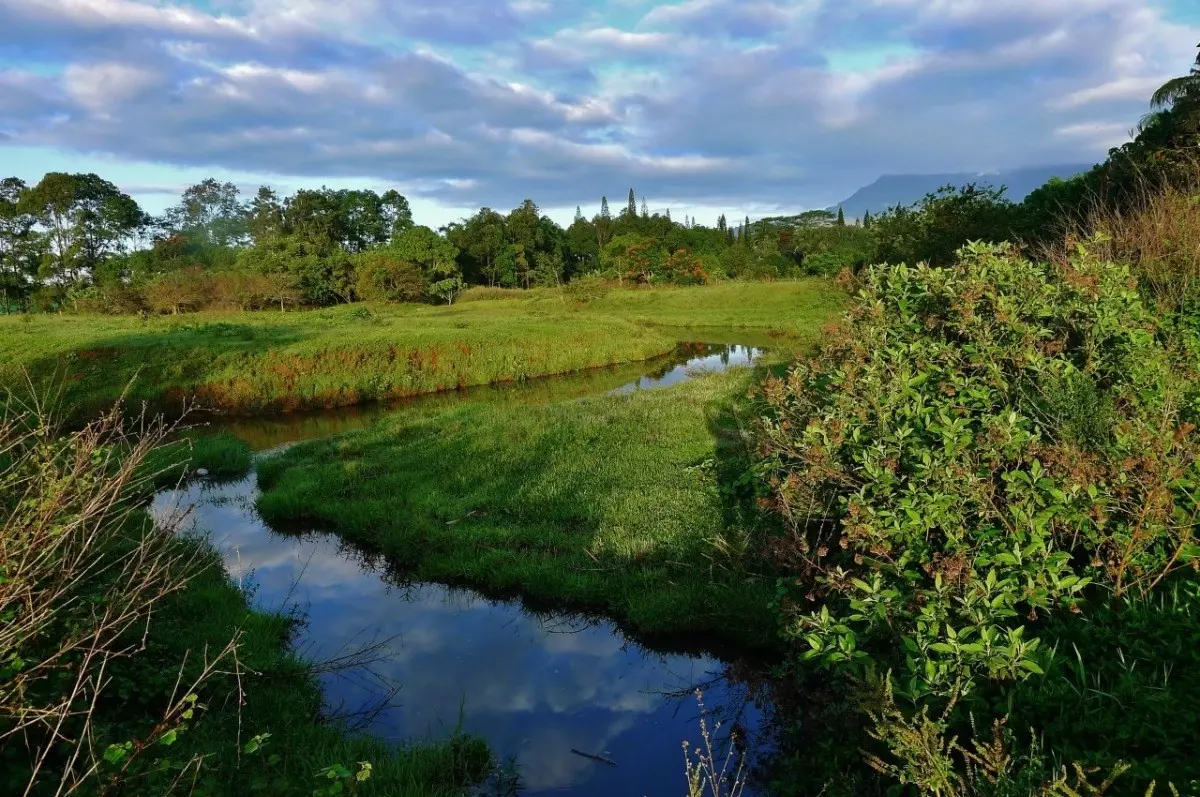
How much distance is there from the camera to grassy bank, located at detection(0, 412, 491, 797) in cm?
384

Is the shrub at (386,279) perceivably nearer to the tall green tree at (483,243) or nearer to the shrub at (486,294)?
the shrub at (486,294)

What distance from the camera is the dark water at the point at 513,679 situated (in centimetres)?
632

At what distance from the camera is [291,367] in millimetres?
23984

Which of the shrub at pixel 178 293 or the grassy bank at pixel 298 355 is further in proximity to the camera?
the shrub at pixel 178 293

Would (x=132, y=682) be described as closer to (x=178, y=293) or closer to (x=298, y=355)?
(x=298, y=355)

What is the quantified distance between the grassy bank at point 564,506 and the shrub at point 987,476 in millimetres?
2063

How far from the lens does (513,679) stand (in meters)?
7.55

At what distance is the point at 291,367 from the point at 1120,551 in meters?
24.2

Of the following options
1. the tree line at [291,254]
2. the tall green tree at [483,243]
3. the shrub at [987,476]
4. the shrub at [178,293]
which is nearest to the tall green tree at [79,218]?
the tree line at [291,254]

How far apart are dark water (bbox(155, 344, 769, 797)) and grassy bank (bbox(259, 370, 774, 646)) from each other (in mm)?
472

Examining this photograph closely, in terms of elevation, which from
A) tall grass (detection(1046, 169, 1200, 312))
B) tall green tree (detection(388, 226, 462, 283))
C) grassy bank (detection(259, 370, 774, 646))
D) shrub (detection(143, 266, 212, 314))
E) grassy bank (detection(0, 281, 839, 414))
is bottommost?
grassy bank (detection(259, 370, 774, 646))

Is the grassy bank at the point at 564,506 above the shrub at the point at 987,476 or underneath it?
underneath

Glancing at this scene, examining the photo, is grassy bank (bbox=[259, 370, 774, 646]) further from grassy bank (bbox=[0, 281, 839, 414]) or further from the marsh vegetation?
grassy bank (bbox=[0, 281, 839, 414])

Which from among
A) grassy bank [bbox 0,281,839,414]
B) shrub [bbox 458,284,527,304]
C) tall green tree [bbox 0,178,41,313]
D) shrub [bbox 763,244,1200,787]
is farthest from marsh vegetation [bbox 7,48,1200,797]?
tall green tree [bbox 0,178,41,313]
